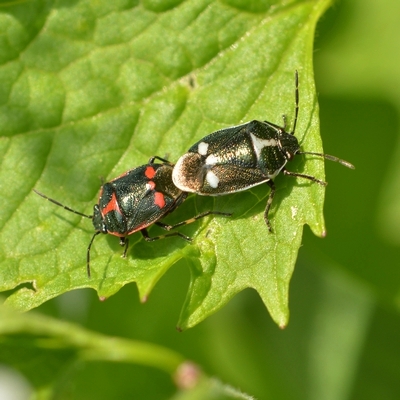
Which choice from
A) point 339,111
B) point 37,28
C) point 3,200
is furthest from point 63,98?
point 339,111

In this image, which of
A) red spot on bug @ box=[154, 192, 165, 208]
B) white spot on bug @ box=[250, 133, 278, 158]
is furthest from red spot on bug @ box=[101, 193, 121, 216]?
white spot on bug @ box=[250, 133, 278, 158]

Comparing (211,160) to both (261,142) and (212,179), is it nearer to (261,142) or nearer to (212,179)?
(212,179)

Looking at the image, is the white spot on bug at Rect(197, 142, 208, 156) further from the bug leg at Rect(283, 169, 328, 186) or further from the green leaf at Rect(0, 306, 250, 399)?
the green leaf at Rect(0, 306, 250, 399)

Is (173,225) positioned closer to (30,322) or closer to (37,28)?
(30,322)

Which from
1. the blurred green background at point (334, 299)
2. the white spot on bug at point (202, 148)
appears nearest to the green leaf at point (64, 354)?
the blurred green background at point (334, 299)

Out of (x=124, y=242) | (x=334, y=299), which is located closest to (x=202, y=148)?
(x=124, y=242)
